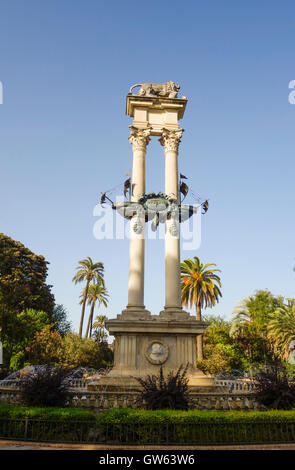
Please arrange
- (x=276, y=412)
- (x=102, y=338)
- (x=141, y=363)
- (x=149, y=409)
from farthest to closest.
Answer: (x=102, y=338) < (x=141, y=363) < (x=149, y=409) < (x=276, y=412)

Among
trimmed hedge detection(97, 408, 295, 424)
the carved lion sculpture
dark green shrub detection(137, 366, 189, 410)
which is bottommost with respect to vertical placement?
trimmed hedge detection(97, 408, 295, 424)

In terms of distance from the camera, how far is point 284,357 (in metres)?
43.5

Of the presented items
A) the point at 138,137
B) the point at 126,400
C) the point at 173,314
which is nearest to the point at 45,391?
the point at 126,400

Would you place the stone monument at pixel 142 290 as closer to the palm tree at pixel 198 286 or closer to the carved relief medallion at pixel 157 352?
the carved relief medallion at pixel 157 352

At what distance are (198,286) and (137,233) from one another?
2961 cm

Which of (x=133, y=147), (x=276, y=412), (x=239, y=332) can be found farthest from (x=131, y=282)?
(x=239, y=332)

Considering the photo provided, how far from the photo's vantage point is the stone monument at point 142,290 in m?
19.7

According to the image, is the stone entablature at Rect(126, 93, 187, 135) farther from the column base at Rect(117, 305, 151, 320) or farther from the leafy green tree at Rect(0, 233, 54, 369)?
the leafy green tree at Rect(0, 233, 54, 369)

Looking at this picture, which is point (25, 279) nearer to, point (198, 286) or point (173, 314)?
point (198, 286)

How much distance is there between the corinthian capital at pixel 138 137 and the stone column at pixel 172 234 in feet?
4.14

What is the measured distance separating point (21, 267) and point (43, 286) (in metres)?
4.64

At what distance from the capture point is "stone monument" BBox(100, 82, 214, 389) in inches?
775

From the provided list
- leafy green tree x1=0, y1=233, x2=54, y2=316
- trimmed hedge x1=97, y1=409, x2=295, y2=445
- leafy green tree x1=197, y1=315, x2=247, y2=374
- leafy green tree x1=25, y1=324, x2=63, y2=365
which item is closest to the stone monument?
trimmed hedge x1=97, y1=409, x2=295, y2=445

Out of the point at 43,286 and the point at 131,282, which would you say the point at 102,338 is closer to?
the point at 43,286
